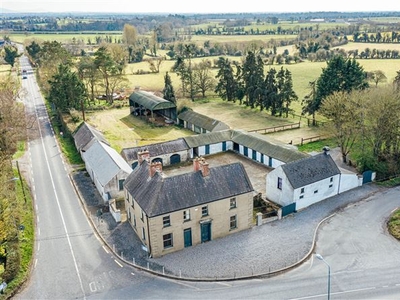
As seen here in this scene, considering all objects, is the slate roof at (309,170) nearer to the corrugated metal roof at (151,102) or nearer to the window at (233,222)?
the window at (233,222)

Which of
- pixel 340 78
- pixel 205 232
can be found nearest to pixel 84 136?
pixel 205 232

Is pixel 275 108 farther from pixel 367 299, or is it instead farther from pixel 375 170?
pixel 367 299

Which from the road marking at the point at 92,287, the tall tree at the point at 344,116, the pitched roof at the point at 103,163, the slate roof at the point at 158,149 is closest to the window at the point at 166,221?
the road marking at the point at 92,287

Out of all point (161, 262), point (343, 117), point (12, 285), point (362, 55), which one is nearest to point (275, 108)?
point (343, 117)

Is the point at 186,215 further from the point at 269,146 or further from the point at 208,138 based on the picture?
the point at 208,138

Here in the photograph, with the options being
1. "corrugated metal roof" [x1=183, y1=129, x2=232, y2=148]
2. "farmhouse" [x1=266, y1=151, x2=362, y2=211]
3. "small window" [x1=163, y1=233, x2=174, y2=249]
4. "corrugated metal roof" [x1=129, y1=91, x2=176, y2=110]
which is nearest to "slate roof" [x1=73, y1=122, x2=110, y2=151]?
"corrugated metal roof" [x1=183, y1=129, x2=232, y2=148]
